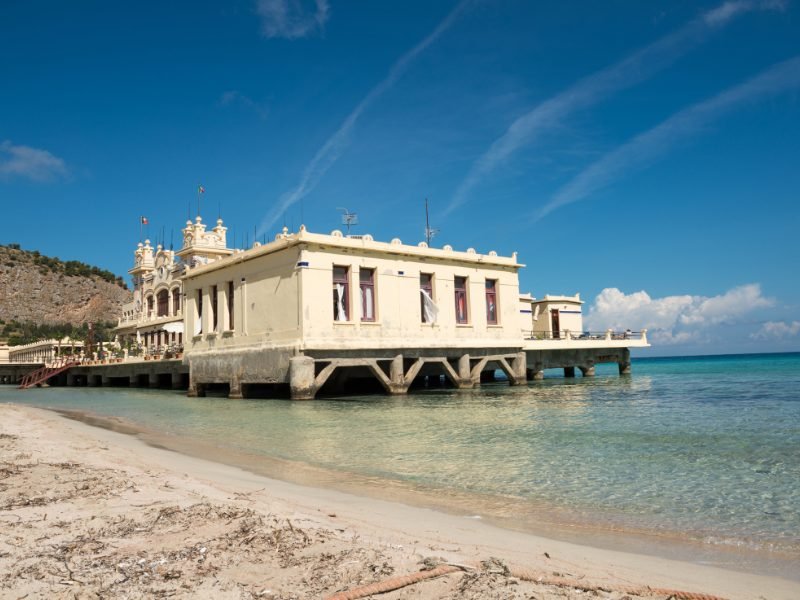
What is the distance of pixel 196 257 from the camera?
50406 millimetres

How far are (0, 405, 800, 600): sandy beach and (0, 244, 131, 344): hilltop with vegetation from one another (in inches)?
3913

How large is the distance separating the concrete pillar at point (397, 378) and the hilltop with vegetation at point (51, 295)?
81.8 m

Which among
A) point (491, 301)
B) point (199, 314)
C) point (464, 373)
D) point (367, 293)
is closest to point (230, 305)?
point (199, 314)

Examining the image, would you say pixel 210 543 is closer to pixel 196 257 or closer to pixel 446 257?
pixel 446 257

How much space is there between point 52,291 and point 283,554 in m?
126

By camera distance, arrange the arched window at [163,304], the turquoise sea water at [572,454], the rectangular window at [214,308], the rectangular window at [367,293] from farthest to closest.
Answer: the arched window at [163,304] → the rectangular window at [214,308] → the rectangular window at [367,293] → the turquoise sea water at [572,454]

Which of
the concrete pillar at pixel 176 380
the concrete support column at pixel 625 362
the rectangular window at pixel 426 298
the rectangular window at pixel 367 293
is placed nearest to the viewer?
the rectangular window at pixel 367 293

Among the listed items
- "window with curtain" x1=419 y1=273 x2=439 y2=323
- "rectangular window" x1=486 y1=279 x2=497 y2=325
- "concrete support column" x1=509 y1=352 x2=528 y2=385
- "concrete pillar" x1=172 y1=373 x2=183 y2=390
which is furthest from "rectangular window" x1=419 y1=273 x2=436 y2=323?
"concrete pillar" x1=172 y1=373 x2=183 y2=390

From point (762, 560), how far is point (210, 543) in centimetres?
463

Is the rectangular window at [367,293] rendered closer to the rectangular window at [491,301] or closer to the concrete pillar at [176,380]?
the rectangular window at [491,301]

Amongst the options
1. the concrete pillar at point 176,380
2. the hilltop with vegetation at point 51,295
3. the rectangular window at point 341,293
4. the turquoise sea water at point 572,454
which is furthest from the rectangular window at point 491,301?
the hilltop with vegetation at point 51,295

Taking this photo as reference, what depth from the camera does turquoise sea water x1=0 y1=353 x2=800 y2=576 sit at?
698cm

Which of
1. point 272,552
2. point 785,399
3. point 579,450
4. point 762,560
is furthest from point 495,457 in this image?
point 785,399

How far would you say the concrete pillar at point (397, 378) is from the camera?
27.9 meters
